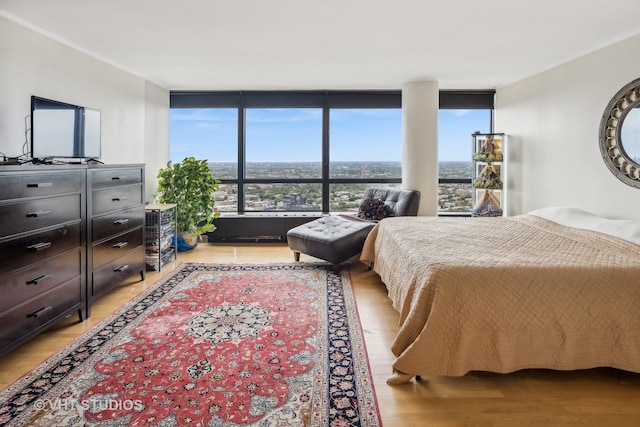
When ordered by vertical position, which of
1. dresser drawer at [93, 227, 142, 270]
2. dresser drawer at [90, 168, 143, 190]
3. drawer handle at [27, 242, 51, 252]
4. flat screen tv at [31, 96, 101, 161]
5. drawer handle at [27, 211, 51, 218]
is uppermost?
flat screen tv at [31, 96, 101, 161]

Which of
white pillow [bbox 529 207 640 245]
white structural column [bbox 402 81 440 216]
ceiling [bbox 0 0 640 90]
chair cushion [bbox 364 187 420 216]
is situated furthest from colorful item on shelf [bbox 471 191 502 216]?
ceiling [bbox 0 0 640 90]

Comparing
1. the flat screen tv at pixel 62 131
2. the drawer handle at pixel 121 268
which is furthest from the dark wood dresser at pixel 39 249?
the drawer handle at pixel 121 268

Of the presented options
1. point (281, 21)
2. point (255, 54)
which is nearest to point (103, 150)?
point (255, 54)

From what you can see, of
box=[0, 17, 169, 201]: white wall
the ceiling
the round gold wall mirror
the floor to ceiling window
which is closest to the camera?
the ceiling

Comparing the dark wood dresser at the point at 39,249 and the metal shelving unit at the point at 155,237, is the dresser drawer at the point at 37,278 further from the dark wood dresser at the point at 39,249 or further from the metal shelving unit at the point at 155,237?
the metal shelving unit at the point at 155,237

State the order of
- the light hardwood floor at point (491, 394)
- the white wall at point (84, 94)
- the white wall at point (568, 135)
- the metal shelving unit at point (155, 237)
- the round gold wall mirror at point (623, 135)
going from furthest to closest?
the metal shelving unit at point (155, 237)
the white wall at point (568, 135)
the round gold wall mirror at point (623, 135)
the white wall at point (84, 94)
the light hardwood floor at point (491, 394)

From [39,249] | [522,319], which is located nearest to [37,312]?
[39,249]

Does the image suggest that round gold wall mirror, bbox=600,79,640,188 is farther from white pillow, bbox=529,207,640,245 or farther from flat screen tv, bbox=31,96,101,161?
flat screen tv, bbox=31,96,101,161

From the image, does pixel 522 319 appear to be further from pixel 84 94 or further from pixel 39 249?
pixel 84 94

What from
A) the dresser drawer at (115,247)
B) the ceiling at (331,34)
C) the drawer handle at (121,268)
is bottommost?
the drawer handle at (121,268)

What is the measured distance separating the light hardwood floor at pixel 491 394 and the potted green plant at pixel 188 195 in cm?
271

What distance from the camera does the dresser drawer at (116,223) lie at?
3127 mm

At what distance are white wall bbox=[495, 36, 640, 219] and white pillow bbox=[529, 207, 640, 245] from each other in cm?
40

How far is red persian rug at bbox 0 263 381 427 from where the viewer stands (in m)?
1.80
